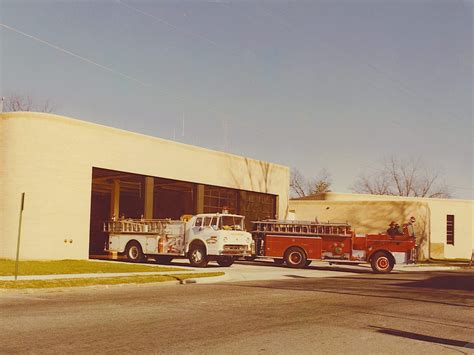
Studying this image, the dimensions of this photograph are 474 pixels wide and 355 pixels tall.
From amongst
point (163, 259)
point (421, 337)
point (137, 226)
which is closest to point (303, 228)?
point (163, 259)

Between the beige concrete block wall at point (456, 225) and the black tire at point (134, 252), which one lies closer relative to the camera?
the black tire at point (134, 252)

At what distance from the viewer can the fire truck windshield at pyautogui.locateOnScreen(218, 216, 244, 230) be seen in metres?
28.2

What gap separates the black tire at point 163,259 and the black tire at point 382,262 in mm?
9519

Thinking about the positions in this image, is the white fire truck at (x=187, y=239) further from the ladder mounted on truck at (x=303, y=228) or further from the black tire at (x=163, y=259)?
the ladder mounted on truck at (x=303, y=228)

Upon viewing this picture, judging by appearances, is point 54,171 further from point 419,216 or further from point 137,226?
point 419,216

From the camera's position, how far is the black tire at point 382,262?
29.0m

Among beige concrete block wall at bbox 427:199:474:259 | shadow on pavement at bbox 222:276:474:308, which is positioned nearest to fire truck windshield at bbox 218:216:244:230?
shadow on pavement at bbox 222:276:474:308

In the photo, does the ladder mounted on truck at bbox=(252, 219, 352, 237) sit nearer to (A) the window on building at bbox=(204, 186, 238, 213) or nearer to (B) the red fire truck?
(B) the red fire truck

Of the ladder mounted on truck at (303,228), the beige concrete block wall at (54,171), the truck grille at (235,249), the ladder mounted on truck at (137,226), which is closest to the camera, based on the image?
the beige concrete block wall at (54,171)

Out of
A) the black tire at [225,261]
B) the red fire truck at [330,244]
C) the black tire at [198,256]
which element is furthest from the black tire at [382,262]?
the black tire at [198,256]

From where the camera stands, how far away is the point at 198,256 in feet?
92.9

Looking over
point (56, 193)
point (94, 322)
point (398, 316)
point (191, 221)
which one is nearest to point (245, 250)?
point (191, 221)

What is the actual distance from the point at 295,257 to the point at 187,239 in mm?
5440

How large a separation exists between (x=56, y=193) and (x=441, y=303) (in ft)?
58.6
